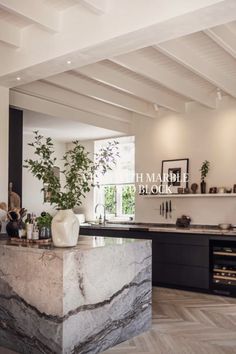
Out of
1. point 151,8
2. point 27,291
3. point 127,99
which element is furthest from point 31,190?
point 151,8

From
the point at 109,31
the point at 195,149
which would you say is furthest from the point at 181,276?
the point at 109,31

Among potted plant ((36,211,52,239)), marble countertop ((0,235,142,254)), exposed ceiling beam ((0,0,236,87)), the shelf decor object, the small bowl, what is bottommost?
the small bowl

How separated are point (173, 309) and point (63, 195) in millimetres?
2198

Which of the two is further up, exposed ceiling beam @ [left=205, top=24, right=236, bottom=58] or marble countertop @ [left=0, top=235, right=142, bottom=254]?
exposed ceiling beam @ [left=205, top=24, right=236, bottom=58]

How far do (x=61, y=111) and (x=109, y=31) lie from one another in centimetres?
287

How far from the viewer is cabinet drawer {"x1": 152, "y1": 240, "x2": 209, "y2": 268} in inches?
227

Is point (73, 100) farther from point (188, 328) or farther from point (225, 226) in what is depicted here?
point (188, 328)

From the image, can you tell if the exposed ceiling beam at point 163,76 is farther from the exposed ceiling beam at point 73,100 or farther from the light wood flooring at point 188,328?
the light wood flooring at point 188,328

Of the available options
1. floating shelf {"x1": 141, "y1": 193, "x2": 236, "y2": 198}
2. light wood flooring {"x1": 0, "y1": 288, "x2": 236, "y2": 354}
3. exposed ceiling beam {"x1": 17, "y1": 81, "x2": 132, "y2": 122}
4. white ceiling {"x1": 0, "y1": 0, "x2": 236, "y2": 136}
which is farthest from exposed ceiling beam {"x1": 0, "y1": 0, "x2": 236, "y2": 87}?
floating shelf {"x1": 141, "y1": 193, "x2": 236, "y2": 198}

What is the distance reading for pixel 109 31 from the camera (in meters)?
3.55

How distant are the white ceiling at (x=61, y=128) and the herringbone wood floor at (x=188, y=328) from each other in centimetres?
317

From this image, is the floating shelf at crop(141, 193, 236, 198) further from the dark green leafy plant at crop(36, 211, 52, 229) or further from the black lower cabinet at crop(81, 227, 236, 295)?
the dark green leafy plant at crop(36, 211, 52, 229)

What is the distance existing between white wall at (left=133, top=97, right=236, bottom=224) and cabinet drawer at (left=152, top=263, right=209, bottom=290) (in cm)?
105

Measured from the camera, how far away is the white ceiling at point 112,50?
3328 millimetres
